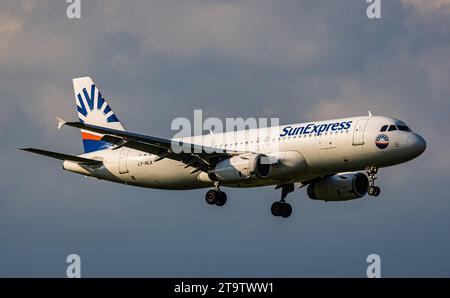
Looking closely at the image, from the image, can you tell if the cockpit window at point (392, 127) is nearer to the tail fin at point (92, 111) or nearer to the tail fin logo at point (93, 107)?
the tail fin at point (92, 111)

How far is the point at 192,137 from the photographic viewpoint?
258ft

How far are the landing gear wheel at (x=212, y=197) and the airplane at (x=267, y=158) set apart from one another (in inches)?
1.6

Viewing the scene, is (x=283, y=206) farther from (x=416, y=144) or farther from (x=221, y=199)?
(x=416, y=144)

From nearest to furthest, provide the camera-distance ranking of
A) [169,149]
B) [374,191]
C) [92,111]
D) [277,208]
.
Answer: [374,191] < [169,149] < [277,208] < [92,111]

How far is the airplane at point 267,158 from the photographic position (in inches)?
2692

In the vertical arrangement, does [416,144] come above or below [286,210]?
above

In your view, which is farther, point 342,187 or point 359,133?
point 342,187

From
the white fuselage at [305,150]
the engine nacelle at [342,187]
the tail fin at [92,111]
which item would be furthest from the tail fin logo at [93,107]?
the engine nacelle at [342,187]

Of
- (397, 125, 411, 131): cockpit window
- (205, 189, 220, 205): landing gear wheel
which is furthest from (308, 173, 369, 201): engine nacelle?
(397, 125, 411, 131): cockpit window

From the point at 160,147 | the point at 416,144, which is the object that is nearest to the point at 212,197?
the point at 160,147

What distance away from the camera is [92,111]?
87.6m

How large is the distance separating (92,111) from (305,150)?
24.1 meters
